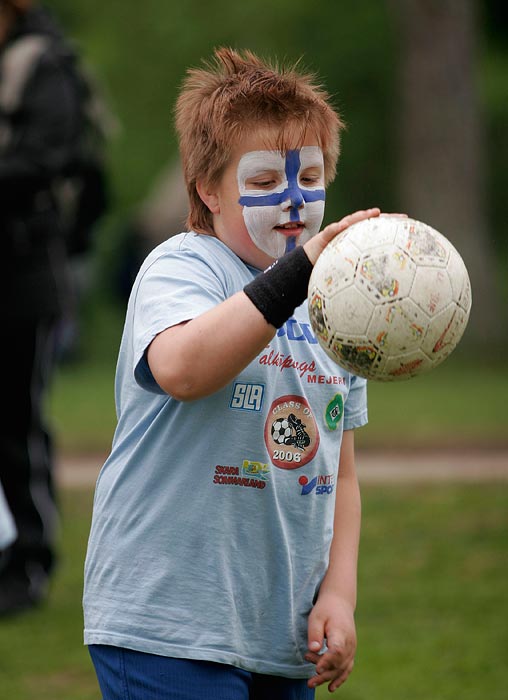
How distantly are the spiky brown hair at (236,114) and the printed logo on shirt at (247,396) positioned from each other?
382mm

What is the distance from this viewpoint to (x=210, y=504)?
8.54ft

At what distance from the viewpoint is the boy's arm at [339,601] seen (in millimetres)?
2699

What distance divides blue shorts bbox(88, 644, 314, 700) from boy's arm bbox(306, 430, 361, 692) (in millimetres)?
174

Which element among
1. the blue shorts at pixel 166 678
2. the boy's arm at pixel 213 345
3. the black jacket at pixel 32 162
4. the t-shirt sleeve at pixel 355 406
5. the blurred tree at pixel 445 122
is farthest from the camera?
the blurred tree at pixel 445 122

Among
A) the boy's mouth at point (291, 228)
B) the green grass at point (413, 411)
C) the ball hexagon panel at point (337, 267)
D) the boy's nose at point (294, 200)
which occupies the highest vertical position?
the boy's nose at point (294, 200)

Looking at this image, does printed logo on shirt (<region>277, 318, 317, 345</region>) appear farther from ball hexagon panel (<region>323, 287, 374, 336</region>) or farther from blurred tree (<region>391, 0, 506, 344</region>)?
blurred tree (<region>391, 0, 506, 344</region>)

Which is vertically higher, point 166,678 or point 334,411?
point 334,411

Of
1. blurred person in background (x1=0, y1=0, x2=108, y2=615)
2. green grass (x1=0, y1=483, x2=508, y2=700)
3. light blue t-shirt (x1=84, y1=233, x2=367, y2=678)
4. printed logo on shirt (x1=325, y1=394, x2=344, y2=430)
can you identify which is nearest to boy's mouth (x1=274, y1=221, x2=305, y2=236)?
light blue t-shirt (x1=84, y1=233, x2=367, y2=678)

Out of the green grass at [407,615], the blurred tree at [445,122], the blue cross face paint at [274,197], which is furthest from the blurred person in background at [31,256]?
the blurred tree at [445,122]

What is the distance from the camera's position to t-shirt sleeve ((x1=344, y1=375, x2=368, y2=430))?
2.92m

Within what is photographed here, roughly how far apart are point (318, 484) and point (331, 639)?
1.08 ft

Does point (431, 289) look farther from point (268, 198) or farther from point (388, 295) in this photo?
point (268, 198)

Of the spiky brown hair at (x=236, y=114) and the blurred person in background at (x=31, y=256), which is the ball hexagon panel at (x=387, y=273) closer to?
the spiky brown hair at (x=236, y=114)

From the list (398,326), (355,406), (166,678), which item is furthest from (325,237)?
(166,678)
